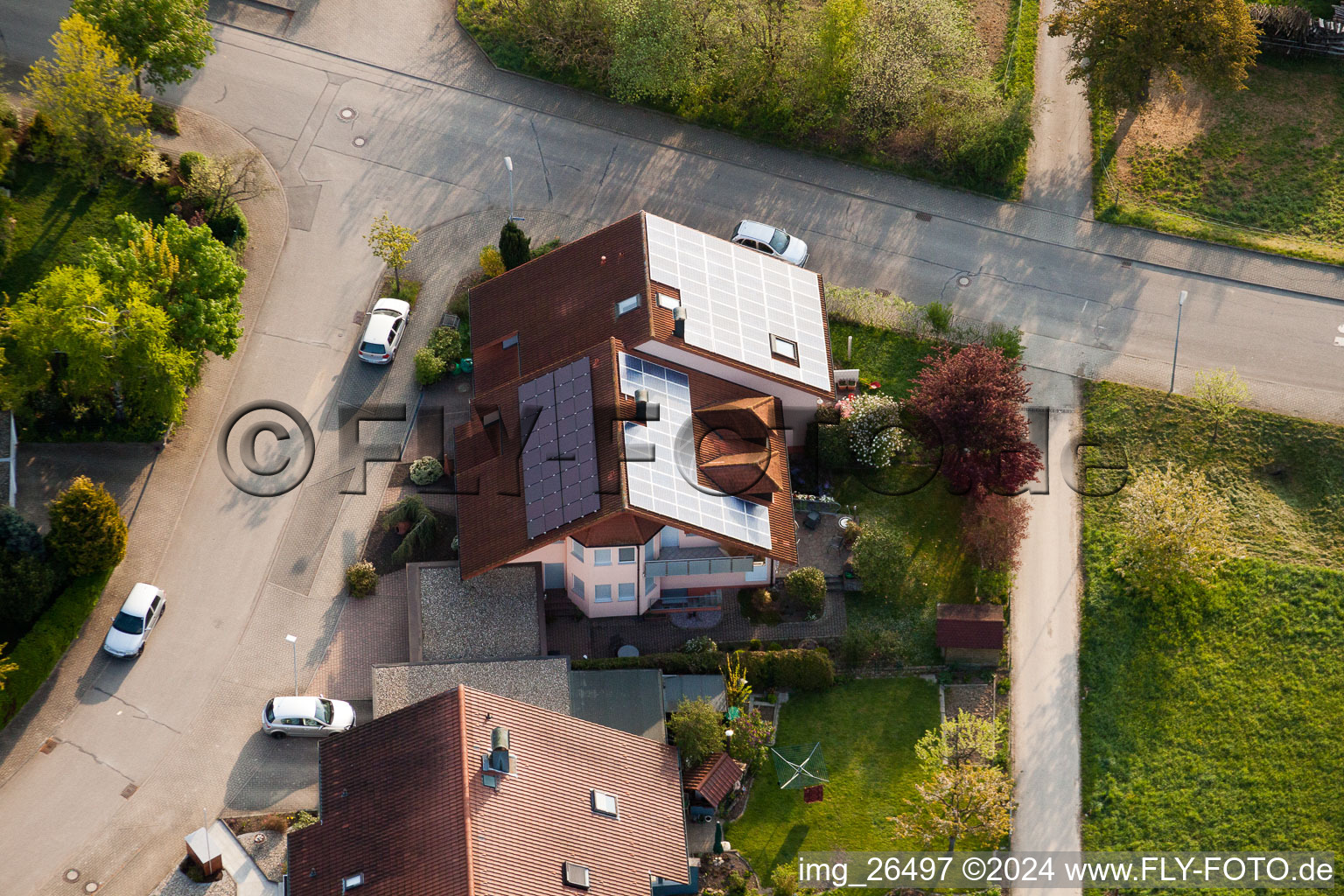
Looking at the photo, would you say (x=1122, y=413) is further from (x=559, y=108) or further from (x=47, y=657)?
(x=47, y=657)

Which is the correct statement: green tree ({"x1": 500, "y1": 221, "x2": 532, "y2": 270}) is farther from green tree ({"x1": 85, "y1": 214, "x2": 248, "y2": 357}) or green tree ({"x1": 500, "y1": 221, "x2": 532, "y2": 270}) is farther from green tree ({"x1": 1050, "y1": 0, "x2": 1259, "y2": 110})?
green tree ({"x1": 1050, "y1": 0, "x2": 1259, "y2": 110})

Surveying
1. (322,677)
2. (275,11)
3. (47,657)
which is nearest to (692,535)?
(322,677)

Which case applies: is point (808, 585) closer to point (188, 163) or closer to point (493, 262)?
point (493, 262)

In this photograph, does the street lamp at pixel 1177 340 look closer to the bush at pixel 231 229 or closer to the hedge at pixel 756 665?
the hedge at pixel 756 665

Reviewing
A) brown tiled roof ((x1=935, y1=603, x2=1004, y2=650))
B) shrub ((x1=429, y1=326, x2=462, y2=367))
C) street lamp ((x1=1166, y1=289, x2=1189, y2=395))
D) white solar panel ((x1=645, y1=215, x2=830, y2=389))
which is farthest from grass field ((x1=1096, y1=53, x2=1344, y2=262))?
shrub ((x1=429, y1=326, x2=462, y2=367))

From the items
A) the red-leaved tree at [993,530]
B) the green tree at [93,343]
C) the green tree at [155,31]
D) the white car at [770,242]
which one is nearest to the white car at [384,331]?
the green tree at [93,343]

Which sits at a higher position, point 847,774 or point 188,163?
point 188,163

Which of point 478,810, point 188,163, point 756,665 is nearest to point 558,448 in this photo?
point 756,665
